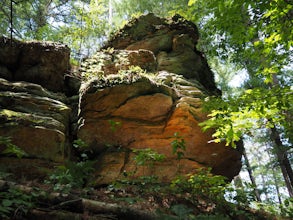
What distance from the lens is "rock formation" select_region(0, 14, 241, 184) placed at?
6457 millimetres

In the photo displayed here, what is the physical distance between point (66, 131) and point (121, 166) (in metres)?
2.05

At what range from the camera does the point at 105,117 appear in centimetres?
743

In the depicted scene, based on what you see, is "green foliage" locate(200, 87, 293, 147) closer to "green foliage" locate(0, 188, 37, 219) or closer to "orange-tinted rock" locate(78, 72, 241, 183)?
"orange-tinted rock" locate(78, 72, 241, 183)

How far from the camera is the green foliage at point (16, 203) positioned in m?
2.67

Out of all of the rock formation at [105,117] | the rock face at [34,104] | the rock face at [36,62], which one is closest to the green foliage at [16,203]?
the rock face at [34,104]

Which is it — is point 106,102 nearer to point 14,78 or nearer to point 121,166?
point 121,166

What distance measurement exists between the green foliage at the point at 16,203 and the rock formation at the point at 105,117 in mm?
3061

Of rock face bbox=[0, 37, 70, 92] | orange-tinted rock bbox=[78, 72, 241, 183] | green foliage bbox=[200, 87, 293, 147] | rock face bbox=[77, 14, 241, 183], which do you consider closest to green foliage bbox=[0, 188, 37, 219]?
green foliage bbox=[200, 87, 293, 147]

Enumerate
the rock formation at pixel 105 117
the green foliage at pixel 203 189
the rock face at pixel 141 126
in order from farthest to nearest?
the rock face at pixel 141 126 → the rock formation at pixel 105 117 → the green foliage at pixel 203 189

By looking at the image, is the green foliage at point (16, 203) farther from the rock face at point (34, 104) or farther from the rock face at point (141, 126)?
the rock face at point (141, 126)

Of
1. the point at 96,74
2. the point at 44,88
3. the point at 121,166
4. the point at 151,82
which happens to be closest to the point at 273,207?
the point at 121,166

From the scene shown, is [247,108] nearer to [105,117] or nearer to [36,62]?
[105,117]

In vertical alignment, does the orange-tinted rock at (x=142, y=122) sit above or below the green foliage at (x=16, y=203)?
above

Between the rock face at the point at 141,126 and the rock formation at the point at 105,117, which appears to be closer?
the rock formation at the point at 105,117
